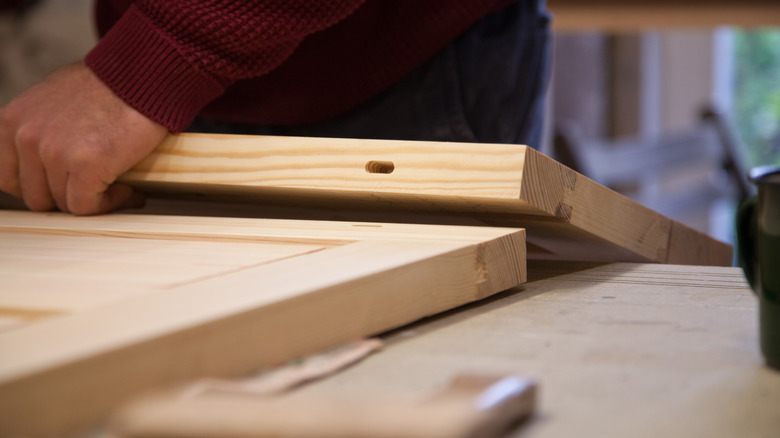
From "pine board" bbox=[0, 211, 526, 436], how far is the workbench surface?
3cm

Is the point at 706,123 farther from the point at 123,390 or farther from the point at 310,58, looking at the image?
the point at 123,390

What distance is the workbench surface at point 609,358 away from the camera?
0.39 metres

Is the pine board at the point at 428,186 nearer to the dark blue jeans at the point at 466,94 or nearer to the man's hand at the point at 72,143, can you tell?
the man's hand at the point at 72,143

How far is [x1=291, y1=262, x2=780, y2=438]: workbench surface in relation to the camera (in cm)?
39

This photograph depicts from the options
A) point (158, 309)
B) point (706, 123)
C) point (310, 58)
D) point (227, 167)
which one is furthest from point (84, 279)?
point (706, 123)

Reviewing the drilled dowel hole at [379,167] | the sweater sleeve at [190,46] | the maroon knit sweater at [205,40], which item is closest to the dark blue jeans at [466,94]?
the maroon knit sweater at [205,40]

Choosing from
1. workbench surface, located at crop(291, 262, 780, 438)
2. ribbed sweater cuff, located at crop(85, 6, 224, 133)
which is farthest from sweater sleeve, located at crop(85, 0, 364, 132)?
workbench surface, located at crop(291, 262, 780, 438)

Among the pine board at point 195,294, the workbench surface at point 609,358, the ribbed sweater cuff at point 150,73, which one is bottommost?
the workbench surface at point 609,358

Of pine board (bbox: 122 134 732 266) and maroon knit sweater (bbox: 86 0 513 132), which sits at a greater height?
maroon knit sweater (bbox: 86 0 513 132)

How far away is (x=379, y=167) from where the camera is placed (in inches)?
28.4

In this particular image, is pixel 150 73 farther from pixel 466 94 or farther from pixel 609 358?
pixel 609 358

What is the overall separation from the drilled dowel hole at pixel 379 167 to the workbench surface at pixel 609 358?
16cm

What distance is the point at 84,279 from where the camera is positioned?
1.69 feet

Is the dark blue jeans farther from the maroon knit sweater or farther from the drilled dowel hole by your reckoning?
the drilled dowel hole
